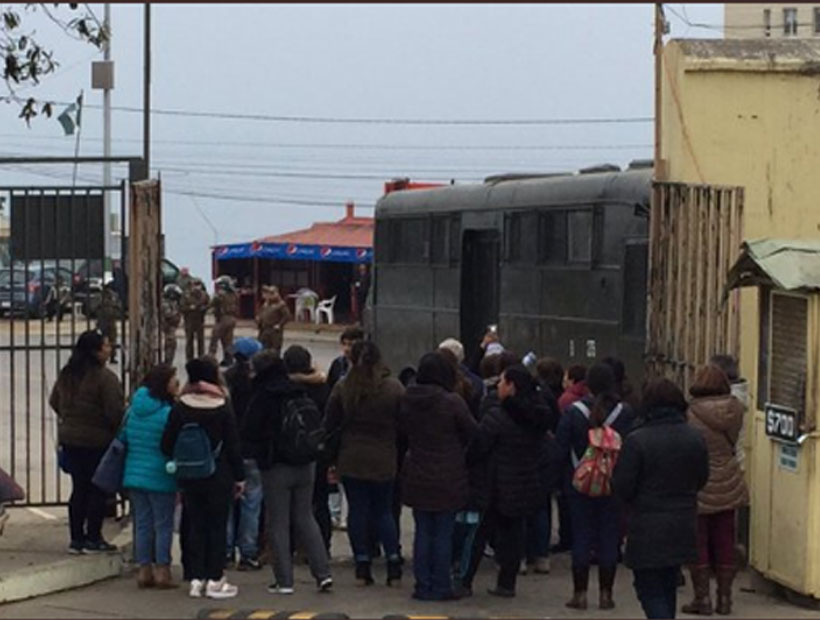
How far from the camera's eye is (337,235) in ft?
158

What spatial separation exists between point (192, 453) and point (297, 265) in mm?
35878

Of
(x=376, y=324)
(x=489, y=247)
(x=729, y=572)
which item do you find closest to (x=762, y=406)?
(x=729, y=572)

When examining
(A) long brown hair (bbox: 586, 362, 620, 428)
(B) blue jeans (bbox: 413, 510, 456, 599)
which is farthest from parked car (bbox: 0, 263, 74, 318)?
(A) long brown hair (bbox: 586, 362, 620, 428)

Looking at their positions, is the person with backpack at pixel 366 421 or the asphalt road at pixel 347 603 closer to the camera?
the asphalt road at pixel 347 603

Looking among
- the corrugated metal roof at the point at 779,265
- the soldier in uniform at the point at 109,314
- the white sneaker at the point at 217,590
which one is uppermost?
the corrugated metal roof at the point at 779,265

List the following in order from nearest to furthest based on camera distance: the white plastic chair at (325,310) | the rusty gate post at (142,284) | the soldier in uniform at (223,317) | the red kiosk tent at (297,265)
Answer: the rusty gate post at (142,284), the soldier in uniform at (223,317), the white plastic chair at (325,310), the red kiosk tent at (297,265)

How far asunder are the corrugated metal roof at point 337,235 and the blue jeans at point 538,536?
32571 mm

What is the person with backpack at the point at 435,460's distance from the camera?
11031 millimetres

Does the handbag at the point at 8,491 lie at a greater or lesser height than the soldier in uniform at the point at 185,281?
lesser

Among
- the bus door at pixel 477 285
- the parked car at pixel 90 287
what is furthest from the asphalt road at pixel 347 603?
the bus door at pixel 477 285

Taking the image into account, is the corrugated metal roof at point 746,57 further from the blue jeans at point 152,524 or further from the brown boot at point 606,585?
the blue jeans at point 152,524

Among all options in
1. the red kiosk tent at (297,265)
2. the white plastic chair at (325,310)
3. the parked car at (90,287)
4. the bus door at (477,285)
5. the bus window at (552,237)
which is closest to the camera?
the parked car at (90,287)

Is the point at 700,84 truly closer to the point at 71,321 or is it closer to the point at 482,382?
the point at 482,382

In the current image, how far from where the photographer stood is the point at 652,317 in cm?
1343
